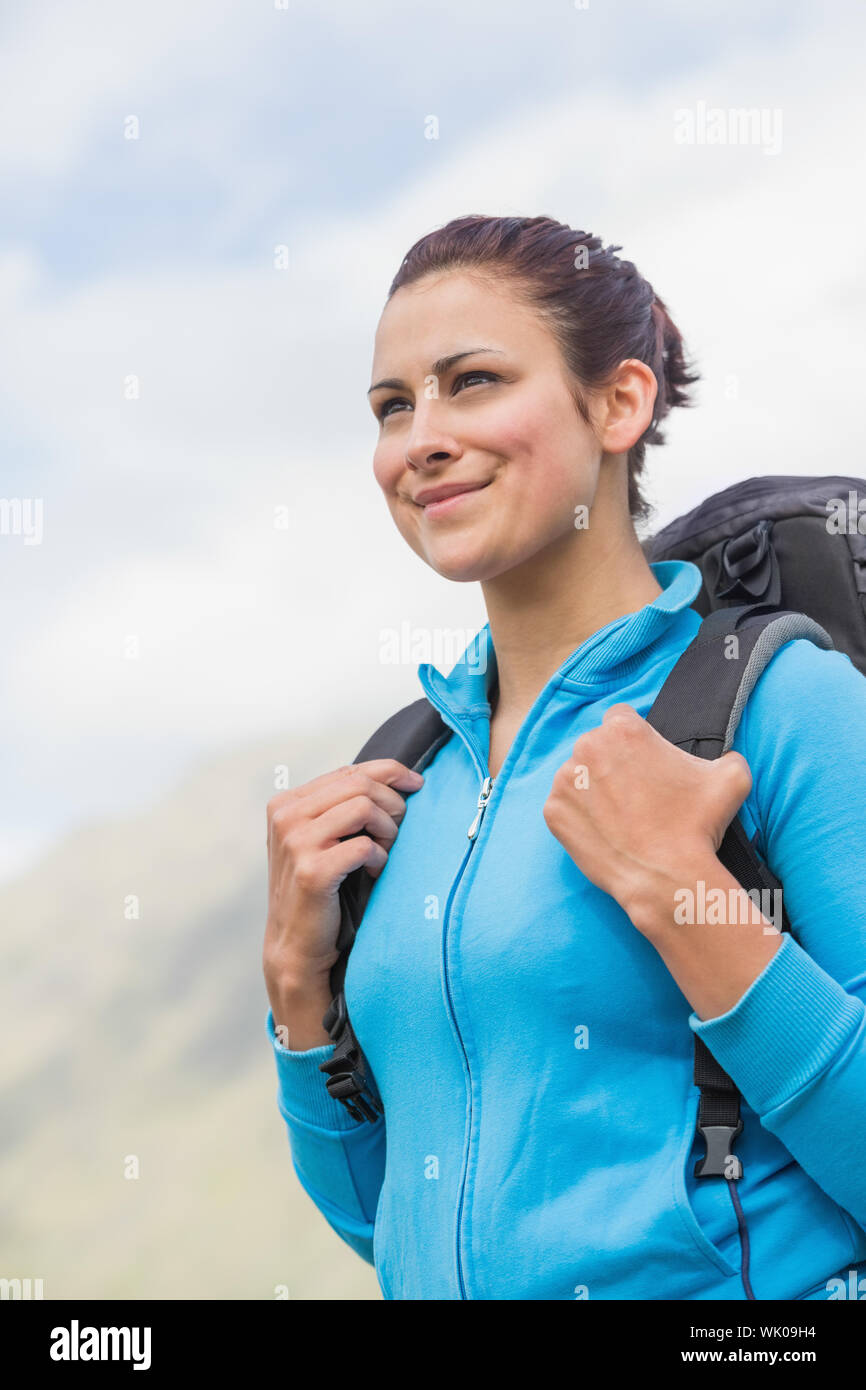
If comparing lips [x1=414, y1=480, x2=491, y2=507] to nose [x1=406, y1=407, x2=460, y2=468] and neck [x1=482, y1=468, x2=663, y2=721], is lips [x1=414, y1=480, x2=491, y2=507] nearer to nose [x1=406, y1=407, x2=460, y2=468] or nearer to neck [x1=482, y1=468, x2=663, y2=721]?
nose [x1=406, y1=407, x2=460, y2=468]

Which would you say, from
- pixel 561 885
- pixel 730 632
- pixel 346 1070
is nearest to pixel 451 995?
pixel 561 885

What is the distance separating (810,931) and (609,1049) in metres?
0.24

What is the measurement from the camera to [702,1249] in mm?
1290

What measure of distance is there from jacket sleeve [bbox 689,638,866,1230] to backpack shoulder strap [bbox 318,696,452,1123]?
1.77ft

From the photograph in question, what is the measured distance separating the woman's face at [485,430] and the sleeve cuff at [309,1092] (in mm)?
678

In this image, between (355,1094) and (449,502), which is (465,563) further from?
(355,1094)

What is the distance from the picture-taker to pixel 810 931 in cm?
135

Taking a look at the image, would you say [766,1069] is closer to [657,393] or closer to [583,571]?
[583,571]

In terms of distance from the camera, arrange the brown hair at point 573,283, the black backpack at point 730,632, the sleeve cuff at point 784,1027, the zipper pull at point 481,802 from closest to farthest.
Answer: the sleeve cuff at point 784,1027
the black backpack at point 730,632
the zipper pull at point 481,802
the brown hair at point 573,283

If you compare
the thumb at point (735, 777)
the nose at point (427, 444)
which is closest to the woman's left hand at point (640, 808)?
the thumb at point (735, 777)

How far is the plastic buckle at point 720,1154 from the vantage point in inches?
51.3

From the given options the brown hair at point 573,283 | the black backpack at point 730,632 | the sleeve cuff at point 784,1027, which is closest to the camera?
the sleeve cuff at point 784,1027

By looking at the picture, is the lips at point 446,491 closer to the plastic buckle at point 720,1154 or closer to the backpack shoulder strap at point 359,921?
the backpack shoulder strap at point 359,921
